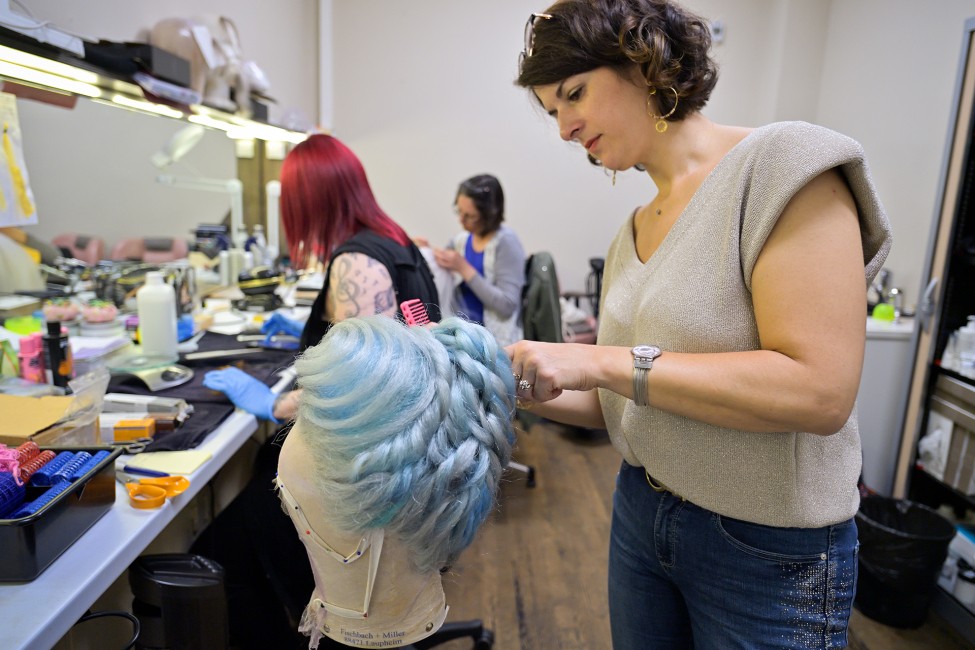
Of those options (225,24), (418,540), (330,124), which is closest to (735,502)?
(418,540)

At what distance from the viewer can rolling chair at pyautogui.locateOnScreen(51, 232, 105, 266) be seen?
221 centimetres

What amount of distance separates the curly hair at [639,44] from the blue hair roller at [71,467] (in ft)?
3.14

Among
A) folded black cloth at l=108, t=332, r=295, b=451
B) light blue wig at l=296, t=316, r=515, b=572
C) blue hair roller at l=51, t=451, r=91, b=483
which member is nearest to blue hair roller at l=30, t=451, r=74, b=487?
blue hair roller at l=51, t=451, r=91, b=483

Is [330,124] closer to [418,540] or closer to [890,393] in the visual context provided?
[890,393]

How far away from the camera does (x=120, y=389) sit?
1.53m

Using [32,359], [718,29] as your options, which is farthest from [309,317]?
[718,29]

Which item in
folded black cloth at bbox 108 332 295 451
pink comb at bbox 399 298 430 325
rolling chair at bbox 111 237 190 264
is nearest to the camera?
pink comb at bbox 399 298 430 325

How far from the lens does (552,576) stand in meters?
2.34

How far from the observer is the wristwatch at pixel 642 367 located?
0.74 metres

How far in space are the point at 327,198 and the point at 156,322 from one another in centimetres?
62

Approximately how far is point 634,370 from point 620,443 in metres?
0.25

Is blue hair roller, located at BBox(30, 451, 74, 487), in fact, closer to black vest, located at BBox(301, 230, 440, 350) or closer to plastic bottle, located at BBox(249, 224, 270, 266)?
black vest, located at BBox(301, 230, 440, 350)

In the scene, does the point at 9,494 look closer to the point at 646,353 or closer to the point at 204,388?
the point at 204,388

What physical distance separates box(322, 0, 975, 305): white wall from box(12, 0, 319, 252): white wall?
38.4 inches
